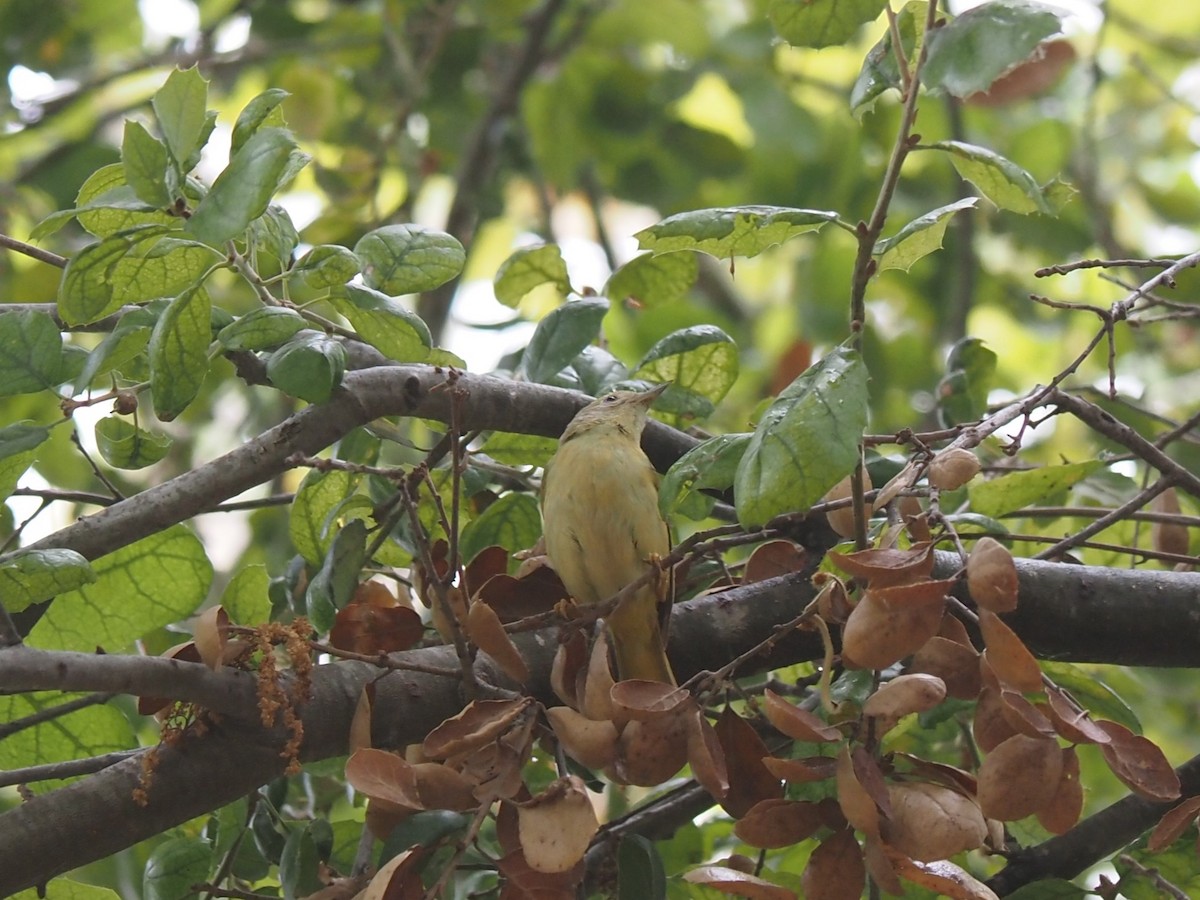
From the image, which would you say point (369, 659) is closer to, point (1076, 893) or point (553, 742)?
point (553, 742)

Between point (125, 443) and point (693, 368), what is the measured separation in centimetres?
78

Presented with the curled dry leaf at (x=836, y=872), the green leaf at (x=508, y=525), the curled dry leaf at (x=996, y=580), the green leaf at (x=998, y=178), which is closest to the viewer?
the curled dry leaf at (x=996, y=580)

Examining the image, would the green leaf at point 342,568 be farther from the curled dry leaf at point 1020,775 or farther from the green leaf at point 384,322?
the curled dry leaf at point 1020,775

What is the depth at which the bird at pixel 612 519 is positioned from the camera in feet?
5.73

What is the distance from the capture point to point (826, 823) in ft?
4.02

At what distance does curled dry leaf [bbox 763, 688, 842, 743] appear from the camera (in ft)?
3.79

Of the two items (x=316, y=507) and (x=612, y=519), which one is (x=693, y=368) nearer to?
(x=612, y=519)

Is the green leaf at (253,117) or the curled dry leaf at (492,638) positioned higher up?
the green leaf at (253,117)

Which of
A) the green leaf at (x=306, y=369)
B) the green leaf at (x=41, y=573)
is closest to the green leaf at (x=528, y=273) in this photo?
the green leaf at (x=306, y=369)

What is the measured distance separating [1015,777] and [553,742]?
50cm

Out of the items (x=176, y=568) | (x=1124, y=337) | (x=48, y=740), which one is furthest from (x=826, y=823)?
(x=1124, y=337)

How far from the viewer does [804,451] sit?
3.77ft

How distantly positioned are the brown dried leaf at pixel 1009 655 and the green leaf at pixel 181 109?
865 millimetres

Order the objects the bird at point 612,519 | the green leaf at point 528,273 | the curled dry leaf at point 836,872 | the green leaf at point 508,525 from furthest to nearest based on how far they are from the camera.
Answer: the green leaf at point 528,273
the green leaf at point 508,525
the bird at point 612,519
the curled dry leaf at point 836,872
